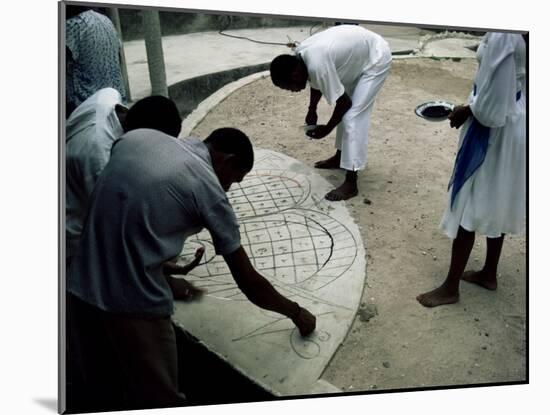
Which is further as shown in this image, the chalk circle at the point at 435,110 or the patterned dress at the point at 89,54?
the chalk circle at the point at 435,110

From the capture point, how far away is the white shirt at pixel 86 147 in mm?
1945

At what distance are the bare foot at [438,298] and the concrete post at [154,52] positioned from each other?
4.81 feet

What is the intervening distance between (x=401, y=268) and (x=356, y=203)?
499 mm

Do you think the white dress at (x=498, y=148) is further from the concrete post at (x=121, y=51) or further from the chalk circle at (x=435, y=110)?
the concrete post at (x=121, y=51)

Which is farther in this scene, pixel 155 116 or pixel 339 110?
pixel 339 110

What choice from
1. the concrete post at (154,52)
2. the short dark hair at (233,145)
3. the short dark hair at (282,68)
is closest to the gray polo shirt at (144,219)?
the short dark hair at (233,145)

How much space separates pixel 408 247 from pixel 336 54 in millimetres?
1044

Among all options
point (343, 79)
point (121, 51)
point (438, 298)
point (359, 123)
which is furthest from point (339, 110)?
point (121, 51)

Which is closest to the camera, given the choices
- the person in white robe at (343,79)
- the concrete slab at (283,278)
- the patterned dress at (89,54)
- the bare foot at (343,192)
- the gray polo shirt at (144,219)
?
the gray polo shirt at (144,219)

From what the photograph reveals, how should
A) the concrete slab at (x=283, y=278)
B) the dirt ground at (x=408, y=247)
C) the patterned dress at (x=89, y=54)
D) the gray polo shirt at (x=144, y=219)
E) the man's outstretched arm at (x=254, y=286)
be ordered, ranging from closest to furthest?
the gray polo shirt at (x=144, y=219) < the man's outstretched arm at (x=254, y=286) < the patterned dress at (x=89, y=54) < the concrete slab at (x=283, y=278) < the dirt ground at (x=408, y=247)

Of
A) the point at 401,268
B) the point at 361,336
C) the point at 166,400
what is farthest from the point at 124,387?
the point at 401,268

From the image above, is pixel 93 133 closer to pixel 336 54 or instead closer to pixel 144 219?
pixel 144 219

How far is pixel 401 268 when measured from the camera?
2.77 meters

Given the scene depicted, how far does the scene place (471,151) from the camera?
94.7 inches
